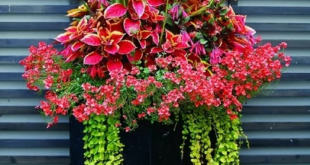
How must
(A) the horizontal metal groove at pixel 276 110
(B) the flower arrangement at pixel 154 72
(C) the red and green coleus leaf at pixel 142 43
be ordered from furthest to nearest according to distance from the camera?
(A) the horizontal metal groove at pixel 276 110 → (C) the red and green coleus leaf at pixel 142 43 → (B) the flower arrangement at pixel 154 72

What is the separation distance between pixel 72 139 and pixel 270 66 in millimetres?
1123

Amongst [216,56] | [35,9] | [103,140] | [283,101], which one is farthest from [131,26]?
[283,101]

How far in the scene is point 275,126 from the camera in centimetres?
307

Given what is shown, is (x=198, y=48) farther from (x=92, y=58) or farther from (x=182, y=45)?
(x=92, y=58)

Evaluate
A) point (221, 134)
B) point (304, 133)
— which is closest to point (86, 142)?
point (221, 134)

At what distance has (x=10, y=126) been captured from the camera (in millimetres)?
2979

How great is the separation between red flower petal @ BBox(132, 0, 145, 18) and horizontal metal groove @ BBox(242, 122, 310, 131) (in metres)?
1.18

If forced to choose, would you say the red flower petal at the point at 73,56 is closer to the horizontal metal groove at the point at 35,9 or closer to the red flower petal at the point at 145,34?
the red flower petal at the point at 145,34

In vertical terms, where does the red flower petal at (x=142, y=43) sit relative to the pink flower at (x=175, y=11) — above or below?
below

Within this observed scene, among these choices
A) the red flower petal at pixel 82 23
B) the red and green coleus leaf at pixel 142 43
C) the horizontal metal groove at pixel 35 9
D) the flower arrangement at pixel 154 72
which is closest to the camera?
the flower arrangement at pixel 154 72

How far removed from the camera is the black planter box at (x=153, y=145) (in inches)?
92.0

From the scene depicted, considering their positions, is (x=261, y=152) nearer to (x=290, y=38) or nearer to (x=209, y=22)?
(x=290, y=38)

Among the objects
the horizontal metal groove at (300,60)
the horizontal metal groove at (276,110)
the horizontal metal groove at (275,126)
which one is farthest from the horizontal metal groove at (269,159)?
the horizontal metal groove at (300,60)

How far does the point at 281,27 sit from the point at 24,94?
174 cm
